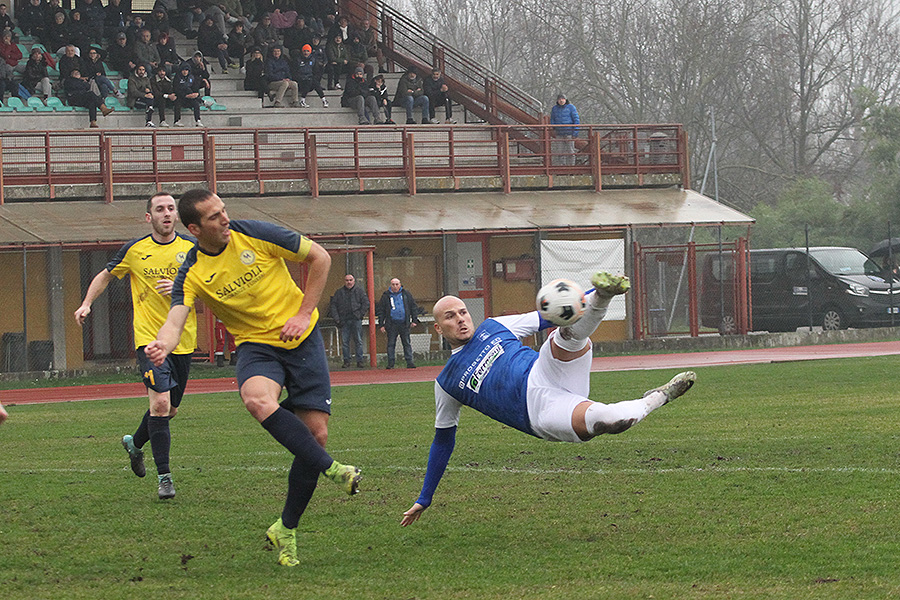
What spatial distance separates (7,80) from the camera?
2933cm

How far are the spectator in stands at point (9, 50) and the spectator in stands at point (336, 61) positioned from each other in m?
7.77

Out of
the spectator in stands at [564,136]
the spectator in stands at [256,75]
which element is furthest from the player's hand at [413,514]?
the spectator in stands at [256,75]

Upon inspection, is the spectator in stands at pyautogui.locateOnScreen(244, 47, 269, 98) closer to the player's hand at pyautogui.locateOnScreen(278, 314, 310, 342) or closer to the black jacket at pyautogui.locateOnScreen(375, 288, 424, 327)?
the black jacket at pyautogui.locateOnScreen(375, 288, 424, 327)

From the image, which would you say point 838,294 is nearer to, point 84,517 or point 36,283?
point 36,283

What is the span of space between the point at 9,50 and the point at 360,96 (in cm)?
857

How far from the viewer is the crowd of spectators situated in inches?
1153

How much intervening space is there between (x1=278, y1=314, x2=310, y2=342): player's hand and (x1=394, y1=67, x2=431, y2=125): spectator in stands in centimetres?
2593

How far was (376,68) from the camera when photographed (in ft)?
113

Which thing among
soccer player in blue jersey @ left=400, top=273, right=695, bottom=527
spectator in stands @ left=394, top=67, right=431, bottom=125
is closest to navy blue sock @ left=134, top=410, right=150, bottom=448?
soccer player in blue jersey @ left=400, top=273, right=695, bottom=527

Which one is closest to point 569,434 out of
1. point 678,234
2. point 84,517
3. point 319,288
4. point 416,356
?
point 319,288

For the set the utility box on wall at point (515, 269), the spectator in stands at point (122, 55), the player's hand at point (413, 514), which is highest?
the spectator in stands at point (122, 55)

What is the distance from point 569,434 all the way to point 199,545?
86.5 inches

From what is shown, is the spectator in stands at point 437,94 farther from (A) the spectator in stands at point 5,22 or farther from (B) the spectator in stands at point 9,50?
(A) the spectator in stands at point 5,22

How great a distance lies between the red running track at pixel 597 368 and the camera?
793 inches
